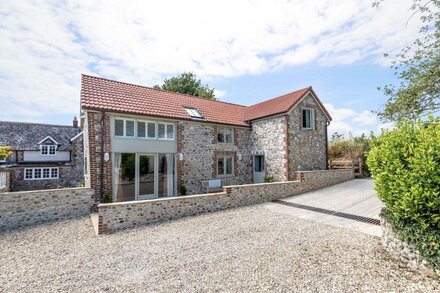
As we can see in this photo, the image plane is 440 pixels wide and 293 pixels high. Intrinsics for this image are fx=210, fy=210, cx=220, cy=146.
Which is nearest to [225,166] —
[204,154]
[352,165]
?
[204,154]

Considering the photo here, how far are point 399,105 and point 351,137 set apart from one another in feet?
28.2

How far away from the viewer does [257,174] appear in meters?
16.8

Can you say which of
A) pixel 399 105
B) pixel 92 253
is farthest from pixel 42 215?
pixel 399 105

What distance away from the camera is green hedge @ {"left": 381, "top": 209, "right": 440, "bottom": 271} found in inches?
171

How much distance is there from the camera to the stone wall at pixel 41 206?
336 inches

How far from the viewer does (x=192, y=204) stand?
9555mm

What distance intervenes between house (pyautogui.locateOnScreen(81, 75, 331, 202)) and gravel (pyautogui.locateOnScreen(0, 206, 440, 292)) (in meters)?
4.54

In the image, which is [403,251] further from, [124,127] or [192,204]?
[124,127]

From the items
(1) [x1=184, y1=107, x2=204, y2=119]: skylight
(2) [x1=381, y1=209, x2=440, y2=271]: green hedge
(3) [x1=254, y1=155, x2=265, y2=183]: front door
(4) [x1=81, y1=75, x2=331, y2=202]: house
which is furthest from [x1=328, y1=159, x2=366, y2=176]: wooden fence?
(2) [x1=381, y1=209, x2=440, y2=271]: green hedge

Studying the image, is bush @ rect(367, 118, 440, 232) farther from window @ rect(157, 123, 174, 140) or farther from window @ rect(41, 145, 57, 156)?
window @ rect(41, 145, 57, 156)

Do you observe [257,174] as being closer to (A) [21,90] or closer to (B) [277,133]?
(B) [277,133]

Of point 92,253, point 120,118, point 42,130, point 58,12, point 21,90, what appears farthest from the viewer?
point 42,130

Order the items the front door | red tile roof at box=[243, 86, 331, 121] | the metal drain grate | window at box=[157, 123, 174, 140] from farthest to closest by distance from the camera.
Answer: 1. the front door
2. red tile roof at box=[243, 86, 331, 121]
3. window at box=[157, 123, 174, 140]
4. the metal drain grate

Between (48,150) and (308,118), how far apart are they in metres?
30.7
